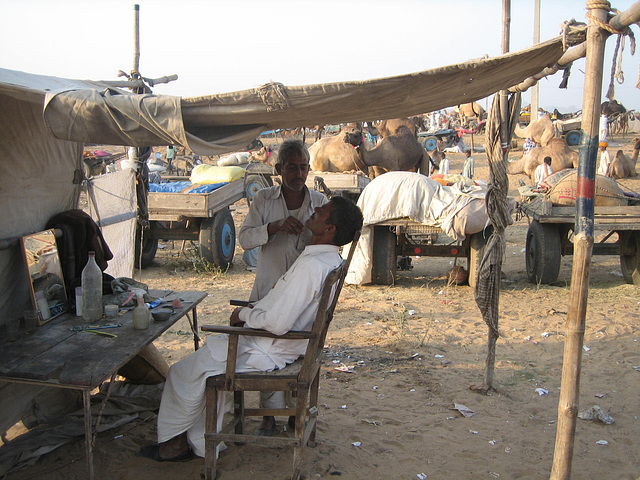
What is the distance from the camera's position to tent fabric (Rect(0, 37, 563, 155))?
275 cm

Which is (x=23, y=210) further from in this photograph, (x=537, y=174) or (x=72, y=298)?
(x=537, y=174)

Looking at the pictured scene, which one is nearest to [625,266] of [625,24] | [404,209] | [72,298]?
[404,209]

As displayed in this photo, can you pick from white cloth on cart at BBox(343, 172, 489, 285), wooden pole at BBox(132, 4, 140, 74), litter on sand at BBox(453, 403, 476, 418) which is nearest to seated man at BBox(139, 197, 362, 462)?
litter on sand at BBox(453, 403, 476, 418)

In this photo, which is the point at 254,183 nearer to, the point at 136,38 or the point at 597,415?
the point at 136,38

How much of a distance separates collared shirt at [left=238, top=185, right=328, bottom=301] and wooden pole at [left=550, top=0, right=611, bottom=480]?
169cm

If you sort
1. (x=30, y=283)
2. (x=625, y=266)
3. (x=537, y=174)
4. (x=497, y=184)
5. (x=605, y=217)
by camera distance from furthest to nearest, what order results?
(x=537, y=174) → (x=625, y=266) → (x=605, y=217) → (x=497, y=184) → (x=30, y=283)

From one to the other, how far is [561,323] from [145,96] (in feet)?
17.5

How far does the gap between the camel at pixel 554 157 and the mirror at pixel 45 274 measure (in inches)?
677

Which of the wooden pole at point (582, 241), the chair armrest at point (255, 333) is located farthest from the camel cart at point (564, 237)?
the chair armrest at point (255, 333)

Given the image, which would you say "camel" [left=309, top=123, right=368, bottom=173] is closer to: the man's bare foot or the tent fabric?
the tent fabric

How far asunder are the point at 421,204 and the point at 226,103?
16.0 feet

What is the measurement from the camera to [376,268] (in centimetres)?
789

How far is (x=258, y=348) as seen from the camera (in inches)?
119

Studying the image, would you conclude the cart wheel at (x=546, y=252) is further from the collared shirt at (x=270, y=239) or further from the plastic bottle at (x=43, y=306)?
the plastic bottle at (x=43, y=306)
